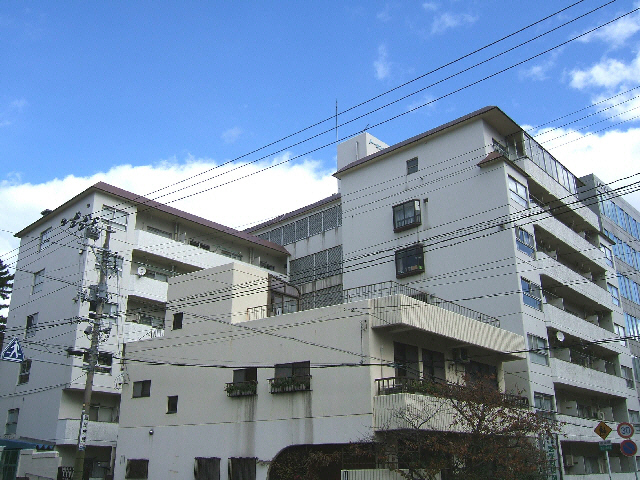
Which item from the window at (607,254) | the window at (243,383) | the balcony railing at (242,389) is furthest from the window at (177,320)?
the window at (607,254)

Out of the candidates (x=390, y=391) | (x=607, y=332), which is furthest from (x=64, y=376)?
(x=607, y=332)

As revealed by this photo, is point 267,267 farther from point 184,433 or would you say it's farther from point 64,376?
point 184,433

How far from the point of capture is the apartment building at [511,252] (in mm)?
32344

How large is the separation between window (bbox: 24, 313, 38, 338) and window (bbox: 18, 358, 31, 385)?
1.77 metres

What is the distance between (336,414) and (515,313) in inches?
509

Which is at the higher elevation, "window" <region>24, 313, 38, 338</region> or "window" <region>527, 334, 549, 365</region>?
"window" <region>24, 313, 38, 338</region>

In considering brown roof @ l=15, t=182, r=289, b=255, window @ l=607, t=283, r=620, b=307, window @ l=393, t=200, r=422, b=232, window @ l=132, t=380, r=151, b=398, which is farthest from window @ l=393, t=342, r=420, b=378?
window @ l=607, t=283, r=620, b=307

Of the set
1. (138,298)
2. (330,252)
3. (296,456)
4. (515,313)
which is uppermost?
(330,252)

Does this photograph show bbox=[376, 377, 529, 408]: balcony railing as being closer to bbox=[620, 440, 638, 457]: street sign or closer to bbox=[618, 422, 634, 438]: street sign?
bbox=[618, 422, 634, 438]: street sign

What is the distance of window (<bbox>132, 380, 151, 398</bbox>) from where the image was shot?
3009cm

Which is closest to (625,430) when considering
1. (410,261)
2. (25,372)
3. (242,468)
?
(242,468)

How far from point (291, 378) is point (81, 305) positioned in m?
18.1

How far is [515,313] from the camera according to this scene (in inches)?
1226

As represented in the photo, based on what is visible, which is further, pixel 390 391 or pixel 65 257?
pixel 65 257
